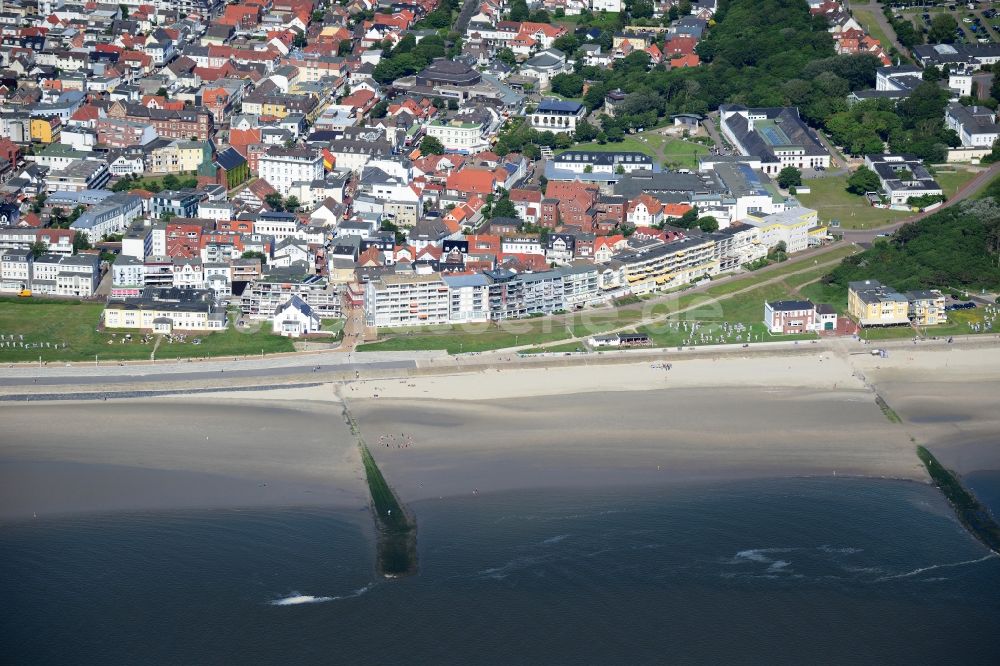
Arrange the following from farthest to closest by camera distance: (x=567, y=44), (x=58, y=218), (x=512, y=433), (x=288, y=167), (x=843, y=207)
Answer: (x=567, y=44)
(x=288, y=167)
(x=843, y=207)
(x=58, y=218)
(x=512, y=433)

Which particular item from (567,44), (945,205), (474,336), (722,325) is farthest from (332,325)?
(567,44)

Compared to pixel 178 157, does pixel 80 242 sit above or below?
below

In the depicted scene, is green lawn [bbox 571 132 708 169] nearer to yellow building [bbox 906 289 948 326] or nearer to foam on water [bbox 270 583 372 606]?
yellow building [bbox 906 289 948 326]

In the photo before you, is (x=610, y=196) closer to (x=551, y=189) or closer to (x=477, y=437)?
(x=551, y=189)

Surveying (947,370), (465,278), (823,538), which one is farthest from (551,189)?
(823,538)

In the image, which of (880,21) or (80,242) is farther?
Answer: (880,21)

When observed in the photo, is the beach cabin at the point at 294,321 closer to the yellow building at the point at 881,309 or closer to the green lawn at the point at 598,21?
the yellow building at the point at 881,309

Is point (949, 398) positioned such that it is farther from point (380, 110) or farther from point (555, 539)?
point (380, 110)

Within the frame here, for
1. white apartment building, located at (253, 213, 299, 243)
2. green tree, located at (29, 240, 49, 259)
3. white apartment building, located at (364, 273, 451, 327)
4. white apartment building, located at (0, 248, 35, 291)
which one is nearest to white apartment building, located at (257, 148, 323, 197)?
white apartment building, located at (253, 213, 299, 243)
